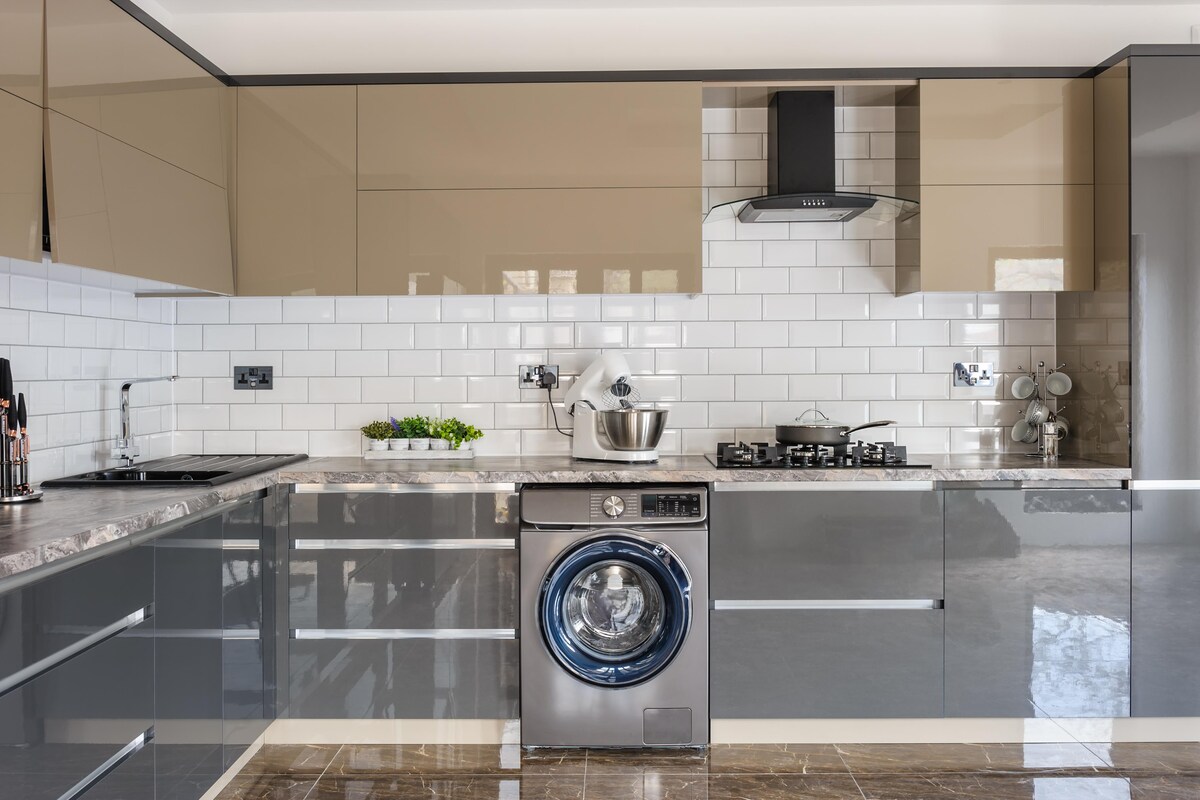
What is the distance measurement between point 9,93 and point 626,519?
2.01 m

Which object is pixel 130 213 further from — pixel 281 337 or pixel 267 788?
pixel 267 788

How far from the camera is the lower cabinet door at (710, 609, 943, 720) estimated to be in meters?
2.76

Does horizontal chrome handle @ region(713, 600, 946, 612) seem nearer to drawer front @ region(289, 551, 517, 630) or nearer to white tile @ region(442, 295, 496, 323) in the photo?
drawer front @ region(289, 551, 517, 630)

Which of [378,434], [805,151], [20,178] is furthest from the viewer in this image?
[378,434]

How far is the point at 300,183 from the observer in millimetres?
3035

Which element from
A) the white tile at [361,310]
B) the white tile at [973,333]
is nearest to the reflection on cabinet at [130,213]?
the white tile at [361,310]

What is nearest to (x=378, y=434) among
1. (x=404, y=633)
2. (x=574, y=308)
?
(x=404, y=633)

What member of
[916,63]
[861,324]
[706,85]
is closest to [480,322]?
[706,85]

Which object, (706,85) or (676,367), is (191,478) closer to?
(676,367)

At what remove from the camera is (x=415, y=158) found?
3.02 m

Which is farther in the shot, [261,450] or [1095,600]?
[261,450]

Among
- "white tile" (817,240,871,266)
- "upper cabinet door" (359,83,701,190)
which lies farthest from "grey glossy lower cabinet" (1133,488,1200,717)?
"upper cabinet door" (359,83,701,190)

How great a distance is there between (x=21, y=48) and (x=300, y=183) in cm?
113

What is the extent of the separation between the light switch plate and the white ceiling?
1.23 m
